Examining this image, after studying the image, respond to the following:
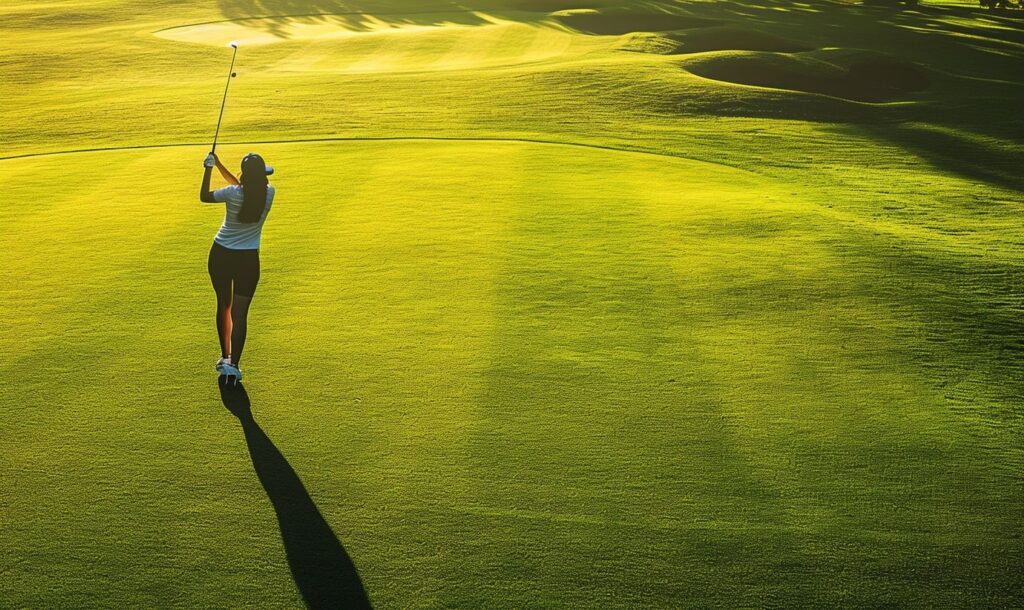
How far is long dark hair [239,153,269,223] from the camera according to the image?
325 inches

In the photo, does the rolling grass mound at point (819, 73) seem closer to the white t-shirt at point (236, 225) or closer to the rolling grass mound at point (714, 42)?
the rolling grass mound at point (714, 42)

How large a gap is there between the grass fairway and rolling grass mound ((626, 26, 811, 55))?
1296 cm

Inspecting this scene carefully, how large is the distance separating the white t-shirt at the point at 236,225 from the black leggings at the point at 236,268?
57mm

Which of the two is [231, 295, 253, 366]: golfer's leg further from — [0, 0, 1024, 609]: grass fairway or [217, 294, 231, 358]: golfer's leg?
[0, 0, 1024, 609]: grass fairway

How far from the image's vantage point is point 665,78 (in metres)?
27.8

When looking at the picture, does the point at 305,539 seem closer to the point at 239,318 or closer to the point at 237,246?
the point at 239,318

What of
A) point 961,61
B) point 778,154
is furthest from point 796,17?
point 778,154

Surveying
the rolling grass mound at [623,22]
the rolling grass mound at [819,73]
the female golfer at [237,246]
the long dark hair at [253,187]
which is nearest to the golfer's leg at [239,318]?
the female golfer at [237,246]

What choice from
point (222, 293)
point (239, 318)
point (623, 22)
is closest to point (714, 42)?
point (623, 22)

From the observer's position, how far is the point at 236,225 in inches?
336

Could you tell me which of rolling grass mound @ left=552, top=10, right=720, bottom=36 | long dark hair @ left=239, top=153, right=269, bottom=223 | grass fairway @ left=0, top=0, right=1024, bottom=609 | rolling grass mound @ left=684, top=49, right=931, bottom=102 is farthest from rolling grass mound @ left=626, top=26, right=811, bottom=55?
long dark hair @ left=239, top=153, right=269, bottom=223

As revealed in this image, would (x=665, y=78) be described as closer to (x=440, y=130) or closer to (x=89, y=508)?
(x=440, y=130)

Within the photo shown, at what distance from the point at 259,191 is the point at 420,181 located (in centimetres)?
833

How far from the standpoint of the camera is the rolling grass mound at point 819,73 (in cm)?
2878
